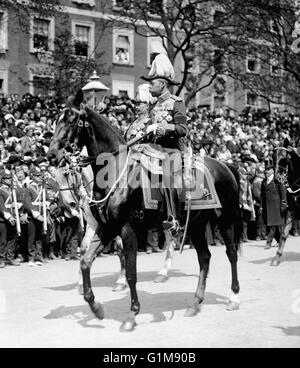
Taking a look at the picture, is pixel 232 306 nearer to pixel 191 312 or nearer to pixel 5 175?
pixel 191 312

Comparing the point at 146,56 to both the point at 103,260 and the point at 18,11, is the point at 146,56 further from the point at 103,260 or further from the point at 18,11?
the point at 103,260

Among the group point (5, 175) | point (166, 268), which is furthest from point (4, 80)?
point (166, 268)

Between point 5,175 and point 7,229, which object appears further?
point 5,175

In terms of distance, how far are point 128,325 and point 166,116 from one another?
2.69 meters

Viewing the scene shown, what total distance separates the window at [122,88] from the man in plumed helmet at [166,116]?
38.1 m

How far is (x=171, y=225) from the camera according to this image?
329 inches

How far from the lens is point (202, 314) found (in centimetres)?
869

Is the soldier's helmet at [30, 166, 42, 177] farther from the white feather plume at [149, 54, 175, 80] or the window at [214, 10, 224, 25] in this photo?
the window at [214, 10, 224, 25]

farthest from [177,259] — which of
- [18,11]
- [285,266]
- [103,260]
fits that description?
[18,11]

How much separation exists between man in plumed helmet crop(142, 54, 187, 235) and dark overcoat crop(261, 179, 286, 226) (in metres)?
9.52

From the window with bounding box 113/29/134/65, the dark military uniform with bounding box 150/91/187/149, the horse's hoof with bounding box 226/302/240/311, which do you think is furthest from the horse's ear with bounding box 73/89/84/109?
the window with bounding box 113/29/134/65

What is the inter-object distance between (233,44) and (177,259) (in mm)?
18527

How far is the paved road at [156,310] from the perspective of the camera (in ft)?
23.5

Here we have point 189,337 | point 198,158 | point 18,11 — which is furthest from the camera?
point 18,11
